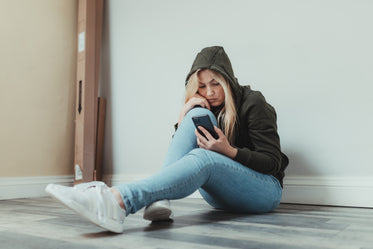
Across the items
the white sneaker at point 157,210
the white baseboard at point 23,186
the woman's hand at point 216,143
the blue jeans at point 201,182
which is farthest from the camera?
the white baseboard at point 23,186

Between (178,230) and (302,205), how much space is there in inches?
36.6

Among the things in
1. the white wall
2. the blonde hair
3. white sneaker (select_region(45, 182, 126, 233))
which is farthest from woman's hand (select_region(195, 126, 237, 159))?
the white wall

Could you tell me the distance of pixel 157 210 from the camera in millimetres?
1204

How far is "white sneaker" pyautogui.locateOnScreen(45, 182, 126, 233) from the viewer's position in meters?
0.98

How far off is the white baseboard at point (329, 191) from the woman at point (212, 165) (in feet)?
1.17

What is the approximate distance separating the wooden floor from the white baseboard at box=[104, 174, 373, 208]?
17 centimetres

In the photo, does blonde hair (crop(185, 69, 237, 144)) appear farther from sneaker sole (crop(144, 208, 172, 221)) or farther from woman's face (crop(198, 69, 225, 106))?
sneaker sole (crop(144, 208, 172, 221))

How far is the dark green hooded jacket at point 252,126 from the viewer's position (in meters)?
1.38

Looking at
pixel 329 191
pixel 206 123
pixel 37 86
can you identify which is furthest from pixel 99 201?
pixel 37 86

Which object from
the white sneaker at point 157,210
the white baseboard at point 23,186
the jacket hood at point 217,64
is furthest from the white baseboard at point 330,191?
the white baseboard at point 23,186

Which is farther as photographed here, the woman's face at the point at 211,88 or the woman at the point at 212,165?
the woman's face at the point at 211,88

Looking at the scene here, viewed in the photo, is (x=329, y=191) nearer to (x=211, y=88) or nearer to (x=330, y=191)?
(x=330, y=191)

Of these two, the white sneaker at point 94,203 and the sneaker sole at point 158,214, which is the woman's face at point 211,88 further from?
the white sneaker at point 94,203

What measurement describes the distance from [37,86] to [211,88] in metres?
1.48
